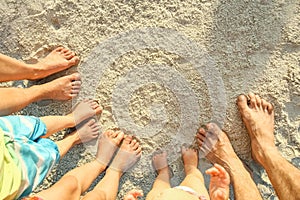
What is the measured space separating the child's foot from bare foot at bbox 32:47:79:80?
4 cm

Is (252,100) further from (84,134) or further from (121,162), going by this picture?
(84,134)

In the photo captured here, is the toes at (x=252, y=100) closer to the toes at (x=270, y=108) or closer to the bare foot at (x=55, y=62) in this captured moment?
the toes at (x=270, y=108)

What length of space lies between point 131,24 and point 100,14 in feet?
0.44

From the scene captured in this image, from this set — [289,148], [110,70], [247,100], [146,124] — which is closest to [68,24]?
[110,70]

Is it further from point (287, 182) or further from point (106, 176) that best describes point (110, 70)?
point (287, 182)

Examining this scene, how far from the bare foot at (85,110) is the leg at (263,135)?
585mm

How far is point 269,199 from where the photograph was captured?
166cm

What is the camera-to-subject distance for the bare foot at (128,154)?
66.8 inches

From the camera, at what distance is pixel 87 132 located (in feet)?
5.57

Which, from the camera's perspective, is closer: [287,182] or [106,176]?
[287,182]

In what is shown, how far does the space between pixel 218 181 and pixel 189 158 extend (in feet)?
0.54

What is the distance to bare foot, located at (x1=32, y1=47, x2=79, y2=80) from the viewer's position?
165cm

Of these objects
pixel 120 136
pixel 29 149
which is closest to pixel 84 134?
pixel 120 136

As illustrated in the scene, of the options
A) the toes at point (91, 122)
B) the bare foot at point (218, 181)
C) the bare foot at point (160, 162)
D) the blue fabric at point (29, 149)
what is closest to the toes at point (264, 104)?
the bare foot at point (218, 181)
